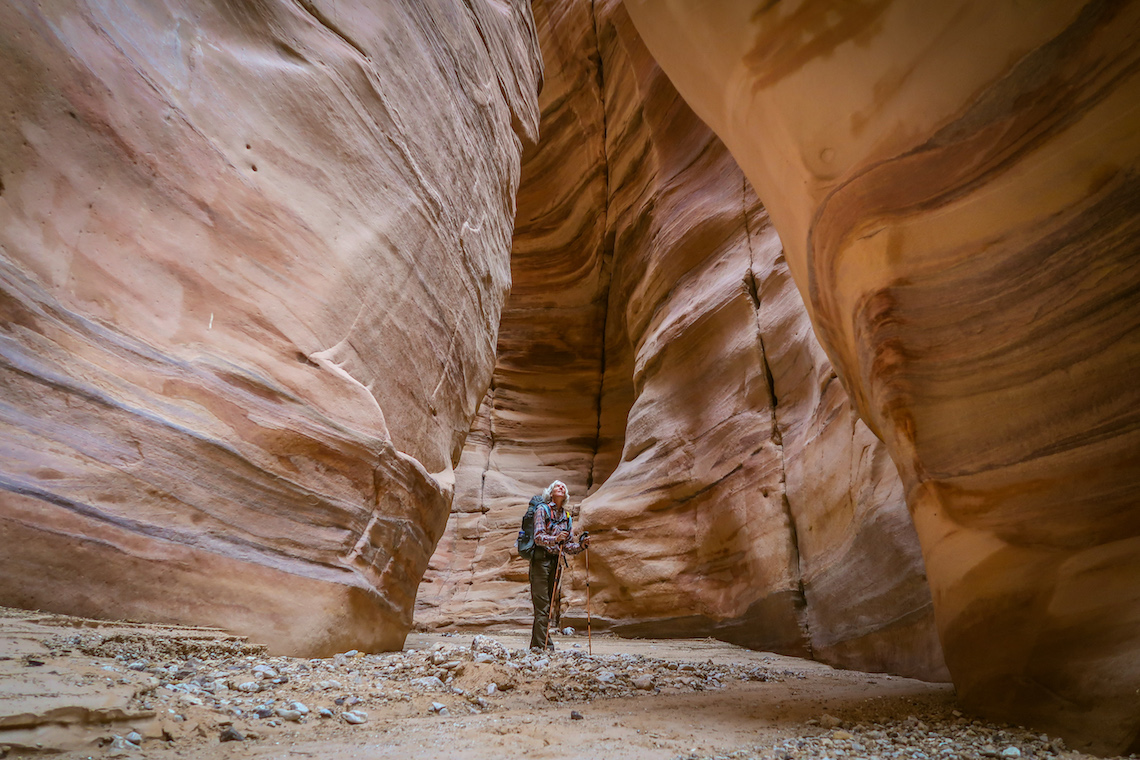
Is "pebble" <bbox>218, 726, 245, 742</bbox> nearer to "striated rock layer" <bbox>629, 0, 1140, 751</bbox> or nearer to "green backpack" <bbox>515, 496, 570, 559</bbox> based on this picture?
"striated rock layer" <bbox>629, 0, 1140, 751</bbox>

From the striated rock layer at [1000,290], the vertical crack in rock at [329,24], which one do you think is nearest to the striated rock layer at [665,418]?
the striated rock layer at [1000,290]

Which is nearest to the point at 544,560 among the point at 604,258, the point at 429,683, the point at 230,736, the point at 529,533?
the point at 529,533

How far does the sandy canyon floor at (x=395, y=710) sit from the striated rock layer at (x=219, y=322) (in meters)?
0.40

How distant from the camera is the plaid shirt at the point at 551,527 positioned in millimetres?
5730

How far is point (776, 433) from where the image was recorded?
25.9 ft

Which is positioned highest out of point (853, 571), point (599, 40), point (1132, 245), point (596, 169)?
point (599, 40)

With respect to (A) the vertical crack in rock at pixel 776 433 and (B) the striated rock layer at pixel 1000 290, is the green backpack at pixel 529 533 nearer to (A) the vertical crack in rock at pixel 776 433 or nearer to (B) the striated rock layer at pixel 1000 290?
(A) the vertical crack in rock at pixel 776 433

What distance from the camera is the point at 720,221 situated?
1002 cm

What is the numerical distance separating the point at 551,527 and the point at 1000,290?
3911 millimetres

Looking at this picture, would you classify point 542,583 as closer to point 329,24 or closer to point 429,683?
point 429,683

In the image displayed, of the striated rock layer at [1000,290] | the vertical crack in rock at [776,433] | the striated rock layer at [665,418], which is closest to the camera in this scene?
the striated rock layer at [1000,290]

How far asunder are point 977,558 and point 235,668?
11.1 ft

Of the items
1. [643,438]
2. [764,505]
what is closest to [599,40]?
[643,438]

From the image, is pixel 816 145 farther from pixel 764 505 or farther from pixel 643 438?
pixel 643 438
